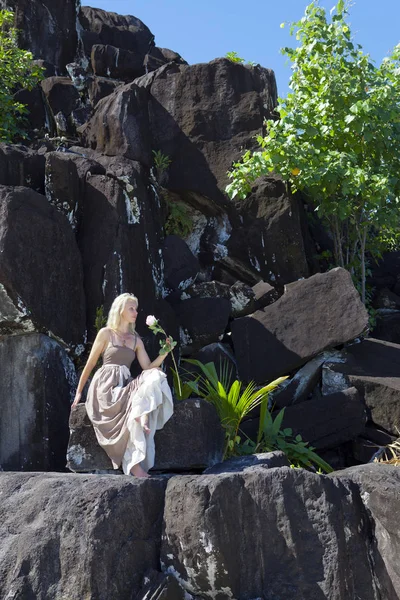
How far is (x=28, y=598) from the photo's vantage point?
480cm

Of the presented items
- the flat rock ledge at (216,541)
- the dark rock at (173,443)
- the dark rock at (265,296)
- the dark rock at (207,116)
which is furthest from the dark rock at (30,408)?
the dark rock at (207,116)

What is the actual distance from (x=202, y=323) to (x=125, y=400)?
122 inches

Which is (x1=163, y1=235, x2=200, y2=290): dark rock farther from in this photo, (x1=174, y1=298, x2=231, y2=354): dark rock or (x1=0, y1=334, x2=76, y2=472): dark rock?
(x1=0, y1=334, x2=76, y2=472): dark rock

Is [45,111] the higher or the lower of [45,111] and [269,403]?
the higher

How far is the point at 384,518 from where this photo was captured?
4809 millimetres

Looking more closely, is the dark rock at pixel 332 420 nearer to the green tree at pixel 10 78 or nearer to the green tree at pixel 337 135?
the green tree at pixel 337 135

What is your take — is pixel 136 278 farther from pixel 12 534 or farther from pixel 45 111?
pixel 45 111

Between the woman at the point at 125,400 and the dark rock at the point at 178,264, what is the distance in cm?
303

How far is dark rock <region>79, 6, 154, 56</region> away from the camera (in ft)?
56.6

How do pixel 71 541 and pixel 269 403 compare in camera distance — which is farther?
pixel 269 403

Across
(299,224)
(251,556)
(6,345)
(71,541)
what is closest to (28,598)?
(71,541)

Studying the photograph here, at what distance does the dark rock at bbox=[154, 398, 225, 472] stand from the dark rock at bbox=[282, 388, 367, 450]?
1.88 meters

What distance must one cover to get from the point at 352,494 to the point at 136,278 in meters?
4.34

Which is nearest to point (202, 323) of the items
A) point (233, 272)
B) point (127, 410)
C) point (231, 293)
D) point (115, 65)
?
point (231, 293)
